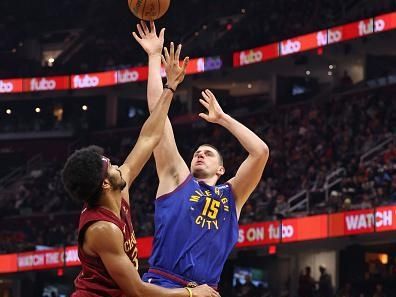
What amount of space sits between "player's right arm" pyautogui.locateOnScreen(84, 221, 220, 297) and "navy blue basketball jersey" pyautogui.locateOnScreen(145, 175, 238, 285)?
1.57 metres

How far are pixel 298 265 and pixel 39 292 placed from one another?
862 centimetres

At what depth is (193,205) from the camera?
718cm

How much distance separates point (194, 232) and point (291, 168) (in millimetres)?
21020

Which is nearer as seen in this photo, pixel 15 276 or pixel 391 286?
pixel 391 286

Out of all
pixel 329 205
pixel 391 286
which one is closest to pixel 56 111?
pixel 329 205

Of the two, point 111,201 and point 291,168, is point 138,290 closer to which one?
point 111,201

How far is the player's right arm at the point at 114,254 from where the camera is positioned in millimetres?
5328

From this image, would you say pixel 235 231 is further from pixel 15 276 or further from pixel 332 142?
pixel 15 276

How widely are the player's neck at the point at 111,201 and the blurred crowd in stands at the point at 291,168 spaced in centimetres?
1695

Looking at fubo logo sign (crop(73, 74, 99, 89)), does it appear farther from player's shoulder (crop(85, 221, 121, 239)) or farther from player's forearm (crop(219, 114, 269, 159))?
A: player's shoulder (crop(85, 221, 121, 239))

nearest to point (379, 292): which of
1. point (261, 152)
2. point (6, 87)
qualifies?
point (261, 152)

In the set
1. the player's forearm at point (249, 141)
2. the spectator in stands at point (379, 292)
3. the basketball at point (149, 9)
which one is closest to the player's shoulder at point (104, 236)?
the player's forearm at point (249, 141)

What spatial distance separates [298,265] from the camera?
27.5 metres

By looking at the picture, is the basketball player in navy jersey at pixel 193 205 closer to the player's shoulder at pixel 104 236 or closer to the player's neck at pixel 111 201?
the player's neck at pixel 111 201
